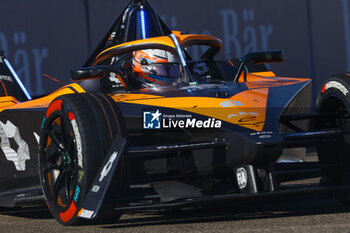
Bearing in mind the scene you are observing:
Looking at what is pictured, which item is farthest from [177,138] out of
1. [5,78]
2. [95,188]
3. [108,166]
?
[5,78]

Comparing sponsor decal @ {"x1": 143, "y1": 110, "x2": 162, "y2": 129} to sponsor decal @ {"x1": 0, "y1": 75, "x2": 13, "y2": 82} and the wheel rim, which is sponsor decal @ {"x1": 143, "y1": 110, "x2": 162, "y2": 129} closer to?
the wheel rim

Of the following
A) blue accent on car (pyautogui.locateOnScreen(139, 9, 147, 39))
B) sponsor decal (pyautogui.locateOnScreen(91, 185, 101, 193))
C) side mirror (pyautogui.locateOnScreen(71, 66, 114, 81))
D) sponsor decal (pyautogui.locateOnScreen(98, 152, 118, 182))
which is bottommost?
sponsor decal (pyautogui.locateOnScreen(91, 185, 101, 193))

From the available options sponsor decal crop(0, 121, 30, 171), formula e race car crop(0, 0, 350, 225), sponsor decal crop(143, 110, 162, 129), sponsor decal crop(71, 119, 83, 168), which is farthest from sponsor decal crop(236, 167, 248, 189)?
sponsor decal crop(0, 121, 30, 171)

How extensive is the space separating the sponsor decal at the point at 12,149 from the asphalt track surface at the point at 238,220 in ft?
2.07

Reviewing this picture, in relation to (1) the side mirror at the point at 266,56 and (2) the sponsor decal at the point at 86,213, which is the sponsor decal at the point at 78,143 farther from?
(1) the side mirror at the point at 266,56

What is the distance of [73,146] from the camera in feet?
15.5

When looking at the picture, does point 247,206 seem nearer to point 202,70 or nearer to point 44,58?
point 202,70

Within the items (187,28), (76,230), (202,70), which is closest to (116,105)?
(76,230)

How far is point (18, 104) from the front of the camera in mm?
6387

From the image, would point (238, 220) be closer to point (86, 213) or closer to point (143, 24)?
point (86, 213)

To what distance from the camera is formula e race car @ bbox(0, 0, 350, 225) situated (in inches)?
174

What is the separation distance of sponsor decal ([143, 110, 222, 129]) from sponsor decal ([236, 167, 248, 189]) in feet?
1.15

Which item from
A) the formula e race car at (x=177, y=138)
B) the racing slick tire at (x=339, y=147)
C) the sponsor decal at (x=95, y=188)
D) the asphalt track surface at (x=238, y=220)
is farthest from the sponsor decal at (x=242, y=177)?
the sponsor decal at (x=95, y=188)

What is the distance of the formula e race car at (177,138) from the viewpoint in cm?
442
